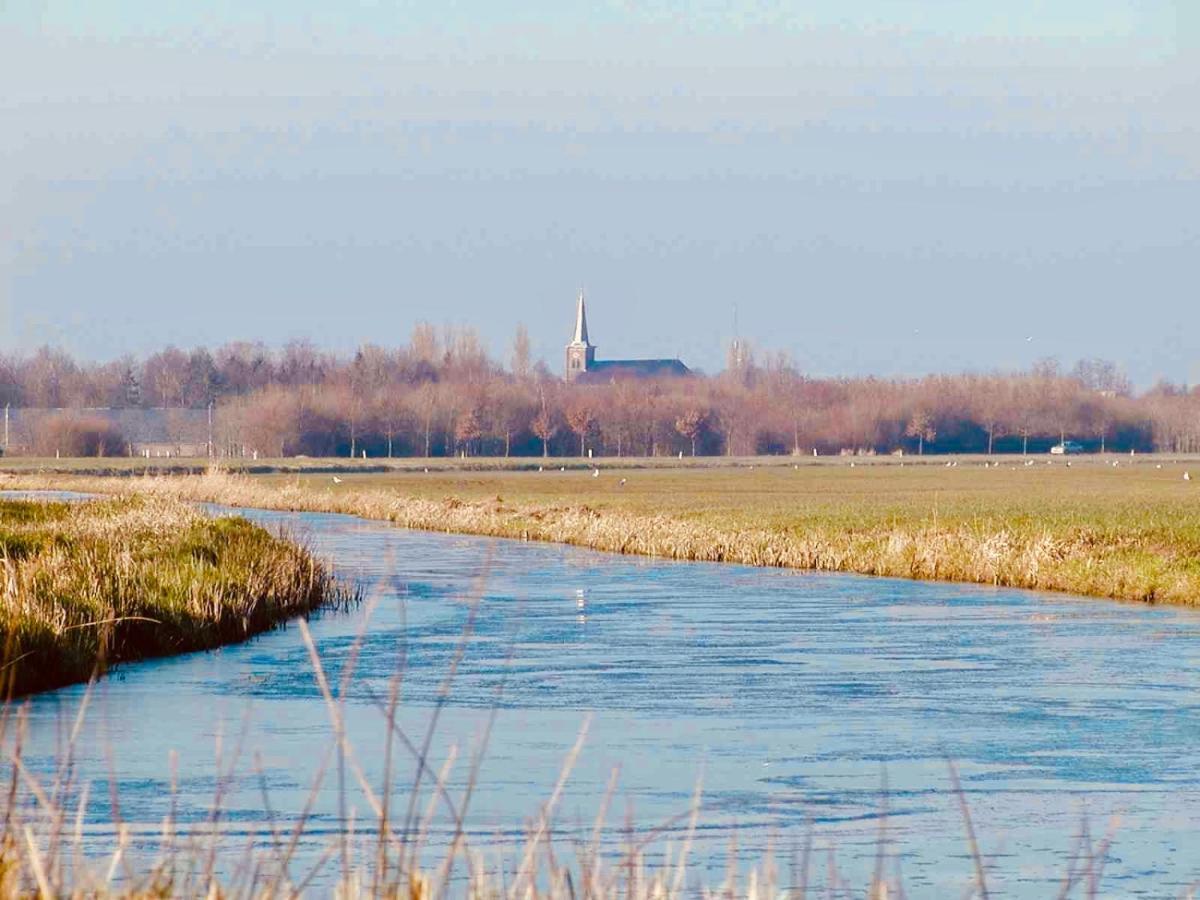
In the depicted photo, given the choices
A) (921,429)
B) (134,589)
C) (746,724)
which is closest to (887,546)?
(134,589)

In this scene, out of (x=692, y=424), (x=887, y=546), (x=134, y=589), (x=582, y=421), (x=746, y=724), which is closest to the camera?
(x=746, y=724)

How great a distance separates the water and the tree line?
114447mm

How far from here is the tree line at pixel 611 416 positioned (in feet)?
466

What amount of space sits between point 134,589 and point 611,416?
129712 mm

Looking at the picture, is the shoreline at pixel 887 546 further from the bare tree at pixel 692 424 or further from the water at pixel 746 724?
the bare tree at pixel 692 424

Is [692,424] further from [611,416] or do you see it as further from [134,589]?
[134,589]

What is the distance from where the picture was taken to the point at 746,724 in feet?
56.8

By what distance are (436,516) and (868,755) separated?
130 ft

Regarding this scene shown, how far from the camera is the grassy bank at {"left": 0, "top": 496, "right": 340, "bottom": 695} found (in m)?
19.7

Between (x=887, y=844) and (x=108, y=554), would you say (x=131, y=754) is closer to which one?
(x=887, y=844)

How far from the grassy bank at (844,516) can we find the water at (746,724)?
3095 mm

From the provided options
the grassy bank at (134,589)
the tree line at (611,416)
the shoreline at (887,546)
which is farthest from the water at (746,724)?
the tree line at (611,416)

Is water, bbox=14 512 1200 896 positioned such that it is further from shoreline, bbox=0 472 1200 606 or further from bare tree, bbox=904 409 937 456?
bare tree, bbox=904 409 937 456

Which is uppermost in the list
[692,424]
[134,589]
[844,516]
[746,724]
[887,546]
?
[692,424]
